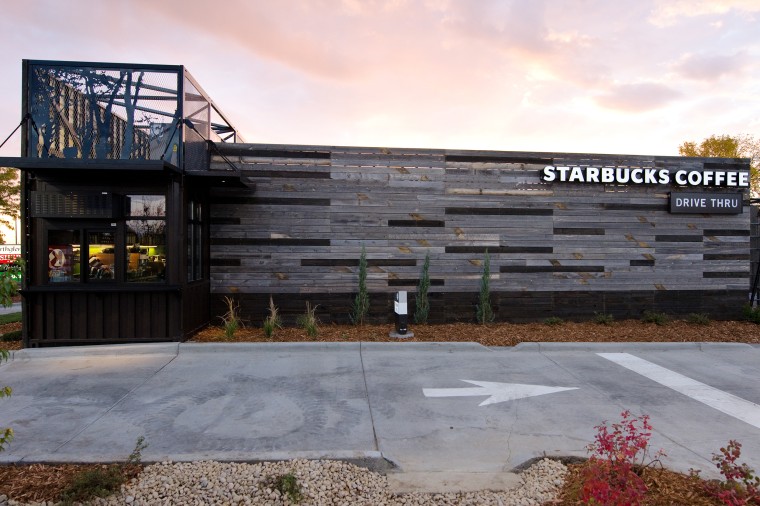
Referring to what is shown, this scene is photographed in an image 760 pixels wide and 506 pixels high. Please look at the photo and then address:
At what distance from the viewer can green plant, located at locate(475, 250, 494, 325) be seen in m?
10.4

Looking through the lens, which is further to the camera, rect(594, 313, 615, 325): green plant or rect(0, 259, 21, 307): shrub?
rect(594, 313, 615, 325): green plant

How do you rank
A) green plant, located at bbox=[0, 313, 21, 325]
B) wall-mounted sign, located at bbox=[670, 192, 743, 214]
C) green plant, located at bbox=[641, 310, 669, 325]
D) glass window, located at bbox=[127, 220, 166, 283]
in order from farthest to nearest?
green plant, located at bbox=[0, 313, 21, 325]
wall-mounted sign, located at bbox=[670, 192, 743, 214]
green plant, located at bbox=[641, 310, 669, 325]
glass window, located at bbox=[127, 220, 166, 283]

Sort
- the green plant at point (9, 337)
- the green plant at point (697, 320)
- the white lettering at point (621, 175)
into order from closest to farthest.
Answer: the green plant at point (9, 337), the green plant at point (697, 320), the white lettering at point (621, 175)

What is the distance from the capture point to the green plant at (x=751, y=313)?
1098 centimetres

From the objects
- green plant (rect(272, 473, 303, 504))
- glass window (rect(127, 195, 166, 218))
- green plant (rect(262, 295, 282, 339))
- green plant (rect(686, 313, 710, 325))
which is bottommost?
green plant (rect(272, 473, 303, 504))

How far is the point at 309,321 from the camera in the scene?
918 centimetres

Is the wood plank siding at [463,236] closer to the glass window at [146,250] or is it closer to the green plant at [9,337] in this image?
the glass window at [146,250]

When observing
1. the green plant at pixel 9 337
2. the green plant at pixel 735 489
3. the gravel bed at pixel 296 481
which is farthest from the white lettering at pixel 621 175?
the green plant at pixel 9 337

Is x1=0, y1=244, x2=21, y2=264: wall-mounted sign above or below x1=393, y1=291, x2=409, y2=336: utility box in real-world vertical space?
above

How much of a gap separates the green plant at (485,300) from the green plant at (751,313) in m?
6.62

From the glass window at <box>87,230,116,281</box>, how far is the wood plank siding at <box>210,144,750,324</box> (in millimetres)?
2103

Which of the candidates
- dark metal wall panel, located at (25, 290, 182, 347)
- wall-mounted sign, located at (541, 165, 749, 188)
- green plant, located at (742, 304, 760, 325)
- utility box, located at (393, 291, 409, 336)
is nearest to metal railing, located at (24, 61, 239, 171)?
dark metal wall panel, located at (25, 290, 182, 347)

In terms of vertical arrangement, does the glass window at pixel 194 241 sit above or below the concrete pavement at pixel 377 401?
above

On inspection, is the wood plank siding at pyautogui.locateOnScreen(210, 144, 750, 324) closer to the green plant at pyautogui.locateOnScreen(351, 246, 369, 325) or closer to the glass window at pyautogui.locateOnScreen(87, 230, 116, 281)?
the green plant at pyautogui.locateOnScreen(351, 246, 369, 325)
